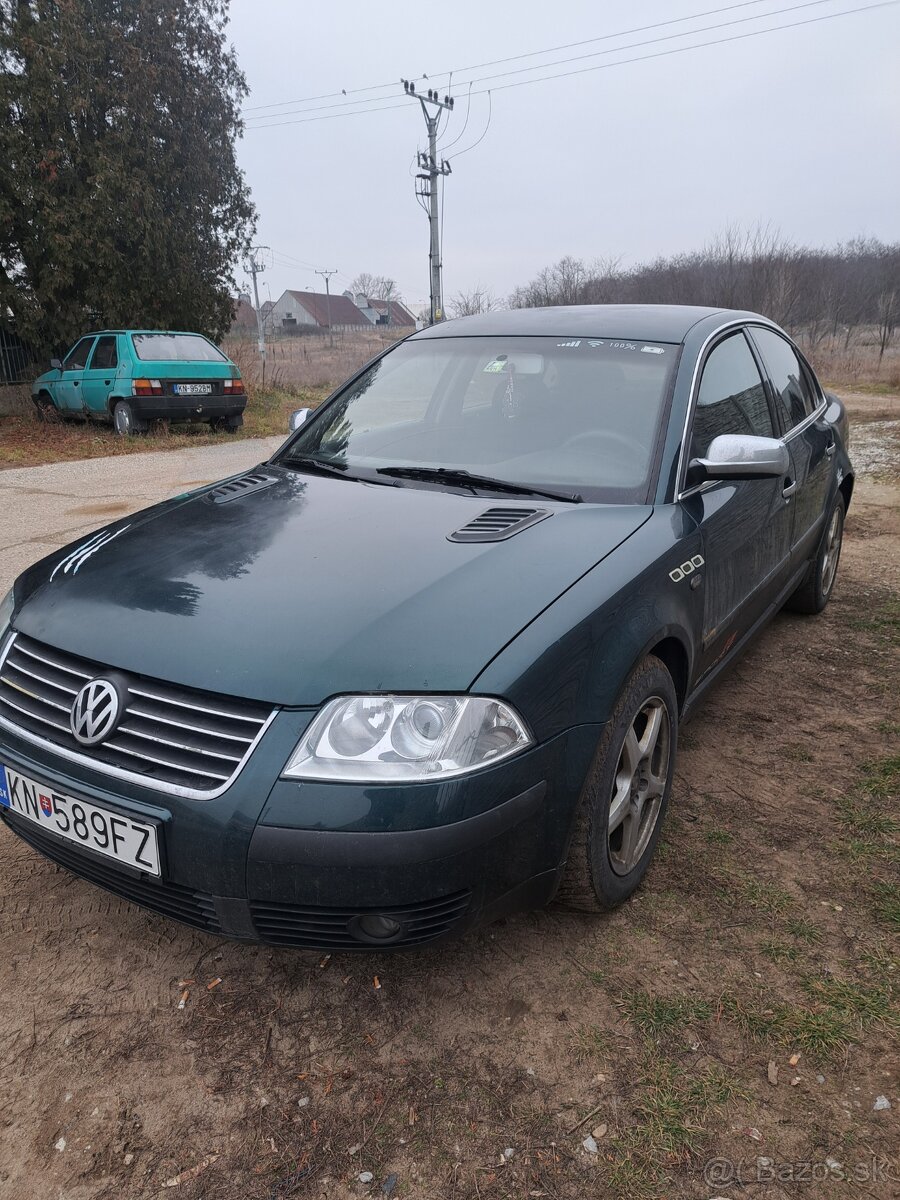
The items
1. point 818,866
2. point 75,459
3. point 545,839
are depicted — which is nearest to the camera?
point 545,839

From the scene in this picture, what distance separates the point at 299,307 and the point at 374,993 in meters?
92.8

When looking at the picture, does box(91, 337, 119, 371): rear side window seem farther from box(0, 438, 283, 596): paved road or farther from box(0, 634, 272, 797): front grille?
box(0, 634, 272, 797): front grille

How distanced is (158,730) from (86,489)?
7.61 metres

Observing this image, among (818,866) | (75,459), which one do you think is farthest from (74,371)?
(818,866)

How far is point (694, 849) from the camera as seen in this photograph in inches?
102

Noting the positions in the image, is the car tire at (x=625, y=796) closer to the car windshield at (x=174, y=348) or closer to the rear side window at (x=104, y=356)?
the car windshield at (x=174, y=348)

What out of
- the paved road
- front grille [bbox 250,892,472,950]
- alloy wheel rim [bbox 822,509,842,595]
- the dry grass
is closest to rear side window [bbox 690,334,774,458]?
alloy wheel rim [bbox 822,509,842,595]

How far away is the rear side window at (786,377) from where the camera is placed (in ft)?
12.0

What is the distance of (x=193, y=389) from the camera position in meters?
11.9

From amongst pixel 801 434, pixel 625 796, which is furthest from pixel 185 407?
pixel 625 796

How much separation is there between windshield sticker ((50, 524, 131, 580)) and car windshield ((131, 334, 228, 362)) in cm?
988

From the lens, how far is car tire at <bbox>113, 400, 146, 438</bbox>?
11.7 m

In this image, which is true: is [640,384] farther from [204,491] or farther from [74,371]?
[74,371]

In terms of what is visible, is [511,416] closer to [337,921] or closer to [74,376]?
[337,921]
